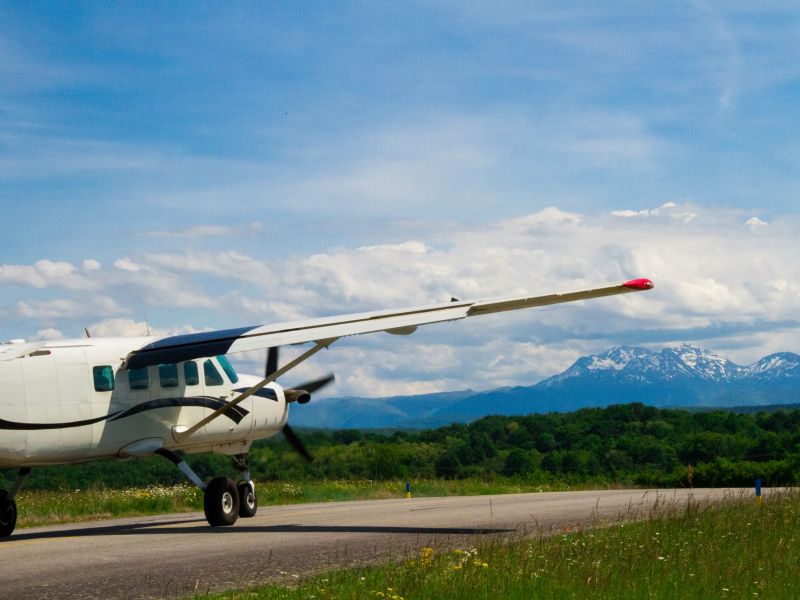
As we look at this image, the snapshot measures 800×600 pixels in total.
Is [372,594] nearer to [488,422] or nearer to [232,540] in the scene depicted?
[232,540]

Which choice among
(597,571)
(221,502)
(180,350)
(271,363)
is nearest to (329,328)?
(180,350)

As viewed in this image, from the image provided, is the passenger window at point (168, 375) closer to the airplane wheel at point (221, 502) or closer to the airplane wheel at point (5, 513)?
the airplane wheel at point (221, 502)

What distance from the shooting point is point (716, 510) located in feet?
61.1

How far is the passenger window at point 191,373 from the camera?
63.5ft

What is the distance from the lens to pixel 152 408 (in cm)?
1862

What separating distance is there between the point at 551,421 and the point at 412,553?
65.7 m

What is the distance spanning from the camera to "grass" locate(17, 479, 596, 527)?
2586 centimetres

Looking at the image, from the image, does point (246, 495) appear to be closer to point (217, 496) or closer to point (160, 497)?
point (217, 496)

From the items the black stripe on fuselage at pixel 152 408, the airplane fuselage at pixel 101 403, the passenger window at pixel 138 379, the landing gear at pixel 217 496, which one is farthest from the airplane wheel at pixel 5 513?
the passenger window at pixel 138 379

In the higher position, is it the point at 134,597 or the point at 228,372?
the point at 228,372

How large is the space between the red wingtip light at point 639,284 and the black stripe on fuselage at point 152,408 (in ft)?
25.8

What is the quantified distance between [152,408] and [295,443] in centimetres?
560

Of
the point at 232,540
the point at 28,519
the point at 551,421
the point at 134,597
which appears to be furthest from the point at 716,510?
the point at 551,421

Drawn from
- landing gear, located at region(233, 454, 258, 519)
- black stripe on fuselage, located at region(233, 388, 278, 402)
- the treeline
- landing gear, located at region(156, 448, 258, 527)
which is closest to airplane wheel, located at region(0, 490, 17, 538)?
landing gear, located at region(156, 448, 258, 527)
